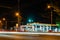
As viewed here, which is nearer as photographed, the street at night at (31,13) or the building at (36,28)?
the building at (36,28)

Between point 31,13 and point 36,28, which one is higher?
point 31,13

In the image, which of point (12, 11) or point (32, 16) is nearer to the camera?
point (32, 16)

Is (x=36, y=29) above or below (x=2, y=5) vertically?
below

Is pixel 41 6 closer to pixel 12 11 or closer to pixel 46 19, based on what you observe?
pixel 46 19

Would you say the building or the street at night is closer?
the building

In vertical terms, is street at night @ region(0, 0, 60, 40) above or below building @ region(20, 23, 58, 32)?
above

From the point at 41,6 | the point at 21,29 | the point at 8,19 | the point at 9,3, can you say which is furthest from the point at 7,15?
the point at 21,29

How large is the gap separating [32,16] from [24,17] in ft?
11.5

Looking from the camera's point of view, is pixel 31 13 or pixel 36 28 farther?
pixel 31 13

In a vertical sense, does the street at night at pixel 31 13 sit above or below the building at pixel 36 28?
above

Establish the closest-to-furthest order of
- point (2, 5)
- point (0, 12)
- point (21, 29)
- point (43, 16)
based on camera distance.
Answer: point (21, 29), point (43, 16), point (2, 5), point (0, 12)

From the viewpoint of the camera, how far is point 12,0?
60.5 metres

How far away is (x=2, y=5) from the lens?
5953 cm

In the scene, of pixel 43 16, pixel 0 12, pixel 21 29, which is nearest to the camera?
pixel 21 29
